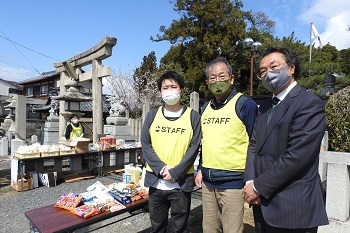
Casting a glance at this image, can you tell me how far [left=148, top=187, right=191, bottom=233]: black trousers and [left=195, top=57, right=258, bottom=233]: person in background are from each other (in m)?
0.22

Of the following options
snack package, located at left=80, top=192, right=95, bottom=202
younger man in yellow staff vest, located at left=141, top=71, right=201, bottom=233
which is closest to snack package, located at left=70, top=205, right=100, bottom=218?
snack package, located at left=80, top=192, right=95, bottom=202

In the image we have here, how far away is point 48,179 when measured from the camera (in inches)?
237

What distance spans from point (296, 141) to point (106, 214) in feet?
6.96

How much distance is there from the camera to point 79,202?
2797 millimetres

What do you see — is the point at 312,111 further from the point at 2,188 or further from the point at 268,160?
the point at 2,188

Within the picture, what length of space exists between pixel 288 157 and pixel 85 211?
214 centimetres

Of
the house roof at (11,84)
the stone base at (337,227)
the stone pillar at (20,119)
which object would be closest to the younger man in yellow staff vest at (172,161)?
the stone base at (337,227)

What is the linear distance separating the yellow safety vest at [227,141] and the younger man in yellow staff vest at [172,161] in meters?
0.26

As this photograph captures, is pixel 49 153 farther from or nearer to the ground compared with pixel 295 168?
nearer to the ground

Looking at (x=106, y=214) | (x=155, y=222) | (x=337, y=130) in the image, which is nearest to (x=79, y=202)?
(x=106, y=214)

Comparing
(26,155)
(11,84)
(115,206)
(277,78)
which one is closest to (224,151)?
(277,78)

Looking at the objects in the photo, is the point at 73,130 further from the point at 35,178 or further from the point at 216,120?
the point at 216,120

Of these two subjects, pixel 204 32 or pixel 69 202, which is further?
pixel 204 32

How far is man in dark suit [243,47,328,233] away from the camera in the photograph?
1.62m
